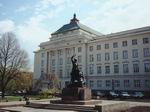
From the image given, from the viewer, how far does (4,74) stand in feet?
136

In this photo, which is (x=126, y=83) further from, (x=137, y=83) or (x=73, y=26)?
(x=73, y=26)

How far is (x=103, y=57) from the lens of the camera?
59.8 meters

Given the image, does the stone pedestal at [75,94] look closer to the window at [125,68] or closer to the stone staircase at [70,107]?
the stone staircase at [70,107]

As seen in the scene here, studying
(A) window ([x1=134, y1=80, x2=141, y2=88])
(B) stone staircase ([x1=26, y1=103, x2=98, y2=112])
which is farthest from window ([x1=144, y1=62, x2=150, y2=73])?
(B) stone staircase ([x1=26, y1=103, x2=98, y2=112])

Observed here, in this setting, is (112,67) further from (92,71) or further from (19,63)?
(19,63)

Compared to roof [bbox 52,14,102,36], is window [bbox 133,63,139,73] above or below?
below

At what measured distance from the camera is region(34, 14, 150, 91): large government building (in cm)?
5312

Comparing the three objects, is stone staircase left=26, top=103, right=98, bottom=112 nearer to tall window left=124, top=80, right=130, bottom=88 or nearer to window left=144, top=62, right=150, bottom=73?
window left=144, top=62, right=150, bottom=73

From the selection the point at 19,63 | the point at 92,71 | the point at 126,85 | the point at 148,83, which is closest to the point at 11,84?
the point at 19,63

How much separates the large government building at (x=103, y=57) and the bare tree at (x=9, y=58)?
1502 centimetres

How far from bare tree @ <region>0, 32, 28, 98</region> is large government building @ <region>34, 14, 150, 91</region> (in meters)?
15.0

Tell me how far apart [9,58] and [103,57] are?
26.1m

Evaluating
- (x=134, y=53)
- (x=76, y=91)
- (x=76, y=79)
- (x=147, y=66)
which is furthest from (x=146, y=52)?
(x=76, y=91)

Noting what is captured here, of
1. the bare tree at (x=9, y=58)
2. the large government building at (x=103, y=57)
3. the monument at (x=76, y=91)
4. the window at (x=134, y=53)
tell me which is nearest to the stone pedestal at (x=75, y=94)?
the monument at (x=76, y=91)
